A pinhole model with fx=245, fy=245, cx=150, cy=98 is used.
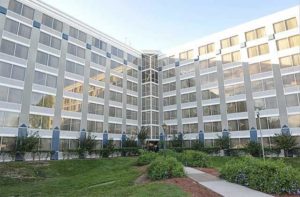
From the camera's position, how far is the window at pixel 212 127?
48244mm

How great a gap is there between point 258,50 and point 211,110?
14.4 meters

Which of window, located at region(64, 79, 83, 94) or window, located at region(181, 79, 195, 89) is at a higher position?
window, located at region(181, 79, 195, 89)

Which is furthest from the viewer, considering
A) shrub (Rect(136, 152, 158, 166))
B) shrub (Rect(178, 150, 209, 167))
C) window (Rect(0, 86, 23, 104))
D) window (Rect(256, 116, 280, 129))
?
window (Rect(256, 116, 280, 129))

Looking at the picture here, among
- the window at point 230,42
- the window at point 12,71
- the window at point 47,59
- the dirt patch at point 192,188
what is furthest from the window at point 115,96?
the dirt patch at point 192,188

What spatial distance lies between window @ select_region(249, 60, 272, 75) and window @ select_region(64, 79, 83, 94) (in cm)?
3190

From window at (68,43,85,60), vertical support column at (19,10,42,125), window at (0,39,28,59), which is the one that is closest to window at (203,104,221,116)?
window at (68,43,85,60)

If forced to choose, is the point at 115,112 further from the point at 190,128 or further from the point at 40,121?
the point at 40,121

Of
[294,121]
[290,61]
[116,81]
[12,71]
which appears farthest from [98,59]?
[294,121]

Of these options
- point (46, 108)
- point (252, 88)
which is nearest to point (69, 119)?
point (46, 108)

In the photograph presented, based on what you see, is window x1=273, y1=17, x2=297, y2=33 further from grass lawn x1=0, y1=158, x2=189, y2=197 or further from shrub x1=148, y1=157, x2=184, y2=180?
shrub x1=148, y1=157, x2=184, y2=180

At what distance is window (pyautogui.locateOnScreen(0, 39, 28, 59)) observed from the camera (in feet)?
116

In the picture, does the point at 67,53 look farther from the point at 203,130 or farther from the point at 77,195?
the point at 77,195

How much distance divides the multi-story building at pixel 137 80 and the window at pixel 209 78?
21 cm

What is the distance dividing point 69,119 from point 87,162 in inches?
414
